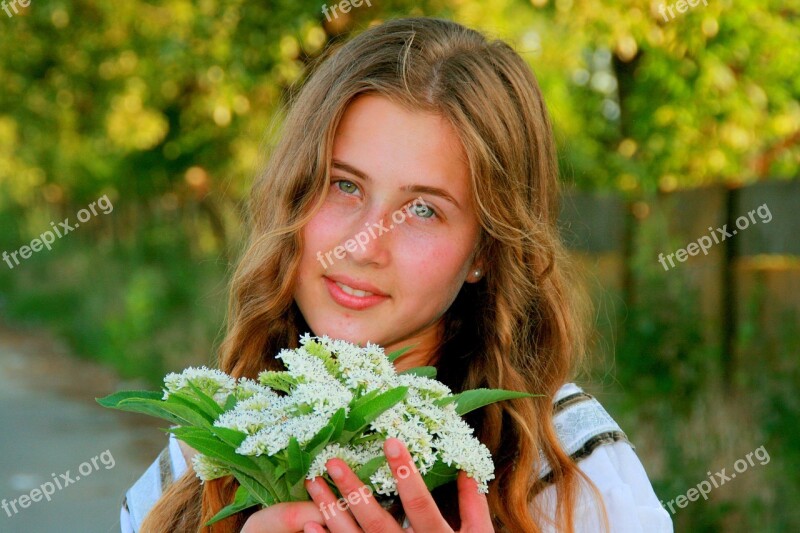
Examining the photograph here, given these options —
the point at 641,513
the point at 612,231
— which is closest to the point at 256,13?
the point at 612,231

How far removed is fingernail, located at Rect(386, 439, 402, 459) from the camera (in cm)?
167

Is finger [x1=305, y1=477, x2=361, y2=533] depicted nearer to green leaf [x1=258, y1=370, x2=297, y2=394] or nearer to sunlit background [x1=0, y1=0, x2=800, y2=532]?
green leaf [x1=258, y1=370, x2=297, y2=394]

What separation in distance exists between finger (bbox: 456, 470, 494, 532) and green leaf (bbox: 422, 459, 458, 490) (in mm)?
19

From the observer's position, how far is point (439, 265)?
233 cm

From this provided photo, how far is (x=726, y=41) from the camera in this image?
25.0 feet

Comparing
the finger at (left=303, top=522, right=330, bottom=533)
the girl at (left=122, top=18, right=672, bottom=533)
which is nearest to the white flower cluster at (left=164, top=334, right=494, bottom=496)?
the finger at (left=303, top=522, right=330, bottom=533)

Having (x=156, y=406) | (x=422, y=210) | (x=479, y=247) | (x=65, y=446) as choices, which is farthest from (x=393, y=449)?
(x=65, y=446)

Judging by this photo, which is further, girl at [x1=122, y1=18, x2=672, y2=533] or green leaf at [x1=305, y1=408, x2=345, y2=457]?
girl at [x1=122, y1=18, x2=672, y2=533]

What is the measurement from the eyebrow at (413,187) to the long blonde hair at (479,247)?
34 millimetres

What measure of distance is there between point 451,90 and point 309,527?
1.12 m

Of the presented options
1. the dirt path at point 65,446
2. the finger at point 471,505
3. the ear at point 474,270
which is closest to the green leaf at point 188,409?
the finger at point 471,505

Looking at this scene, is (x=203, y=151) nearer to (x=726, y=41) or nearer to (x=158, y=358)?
(x=158, y=358)

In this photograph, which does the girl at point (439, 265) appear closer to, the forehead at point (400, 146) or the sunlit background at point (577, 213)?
the forehead at point (400, 146)

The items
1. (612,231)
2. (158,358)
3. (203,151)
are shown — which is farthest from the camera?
(203,151)
